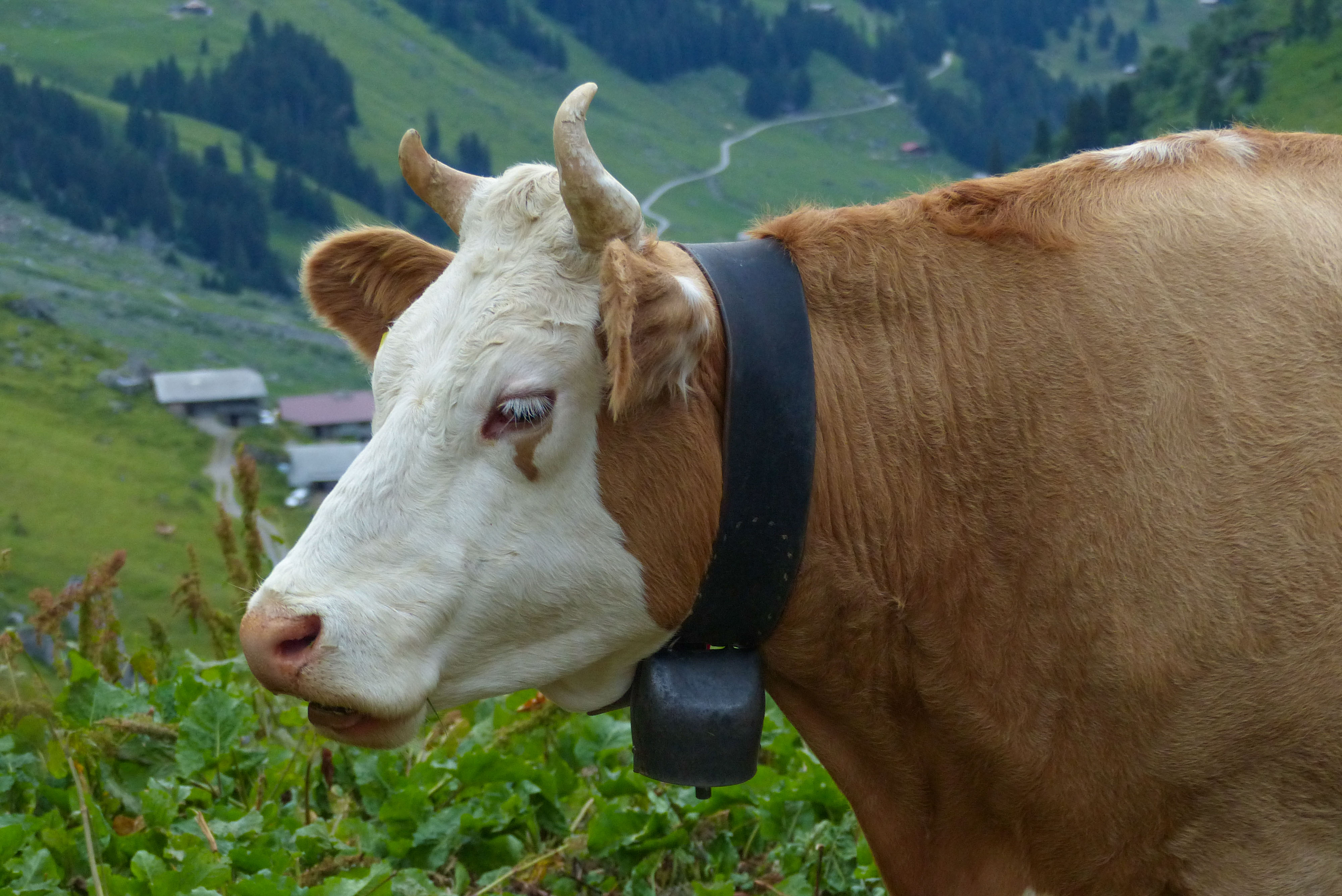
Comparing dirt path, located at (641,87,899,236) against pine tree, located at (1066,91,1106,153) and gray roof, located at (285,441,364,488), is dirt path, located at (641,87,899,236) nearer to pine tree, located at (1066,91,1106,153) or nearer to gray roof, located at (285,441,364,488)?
pine tree, located at (1066,91,1106,153)

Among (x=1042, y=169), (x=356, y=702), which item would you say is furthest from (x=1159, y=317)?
(x=356, y=702)

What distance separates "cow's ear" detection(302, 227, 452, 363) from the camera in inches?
163

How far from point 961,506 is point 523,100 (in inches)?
4910

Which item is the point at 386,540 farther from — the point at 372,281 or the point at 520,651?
the point at 372,281

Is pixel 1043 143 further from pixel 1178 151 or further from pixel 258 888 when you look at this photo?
pixel 258 888

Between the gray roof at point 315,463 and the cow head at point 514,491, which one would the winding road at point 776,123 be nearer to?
the gray roof at point 315,463

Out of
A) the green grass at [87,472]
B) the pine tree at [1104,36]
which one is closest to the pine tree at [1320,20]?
the green grass at [87,472]

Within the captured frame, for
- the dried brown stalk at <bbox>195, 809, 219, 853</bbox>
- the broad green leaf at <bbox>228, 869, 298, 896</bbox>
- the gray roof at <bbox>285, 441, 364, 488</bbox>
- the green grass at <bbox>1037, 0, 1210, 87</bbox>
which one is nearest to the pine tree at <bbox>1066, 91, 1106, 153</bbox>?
the gray roof at <bbox>285, 441, 364, 488</bbox>

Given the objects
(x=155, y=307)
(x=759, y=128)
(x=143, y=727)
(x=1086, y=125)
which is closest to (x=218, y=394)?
(x=155, y=307)

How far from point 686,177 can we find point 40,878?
96162 mm

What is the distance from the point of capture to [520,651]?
340 centimetres

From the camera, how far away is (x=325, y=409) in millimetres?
68000

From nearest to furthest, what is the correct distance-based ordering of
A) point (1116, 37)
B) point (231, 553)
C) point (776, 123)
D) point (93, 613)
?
point (93, 613) < point (231, 553) < point (776, 123) < point (1116, 37)

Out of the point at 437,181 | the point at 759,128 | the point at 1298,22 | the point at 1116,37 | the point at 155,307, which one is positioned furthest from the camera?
the point at 1116,37
